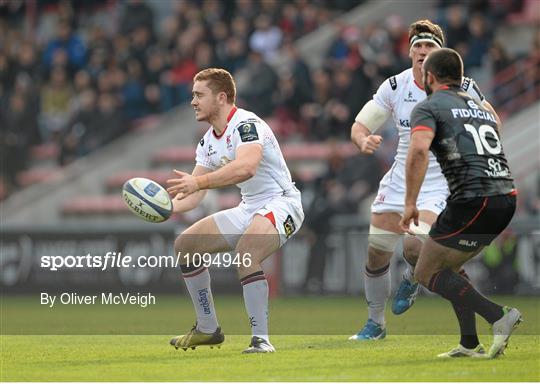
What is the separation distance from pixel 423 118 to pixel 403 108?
7.60 ft

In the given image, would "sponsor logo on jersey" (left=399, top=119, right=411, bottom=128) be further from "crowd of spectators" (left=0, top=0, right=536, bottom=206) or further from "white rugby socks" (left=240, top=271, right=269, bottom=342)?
"crowd of spectators" (left=0, top=0, right=536, bottom=206)

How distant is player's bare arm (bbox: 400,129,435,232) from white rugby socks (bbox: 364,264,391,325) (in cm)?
260

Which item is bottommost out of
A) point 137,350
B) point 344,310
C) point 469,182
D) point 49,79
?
point 344,310

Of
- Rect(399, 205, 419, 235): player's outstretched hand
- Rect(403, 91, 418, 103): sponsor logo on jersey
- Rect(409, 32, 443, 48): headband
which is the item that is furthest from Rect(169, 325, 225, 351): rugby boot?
Rect(409, 32, 443, 48): headband

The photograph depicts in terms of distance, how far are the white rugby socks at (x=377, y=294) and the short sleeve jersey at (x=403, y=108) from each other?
88cm

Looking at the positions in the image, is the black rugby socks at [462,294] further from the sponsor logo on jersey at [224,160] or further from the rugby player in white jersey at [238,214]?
the sponsor logo on jersey at [224,160]

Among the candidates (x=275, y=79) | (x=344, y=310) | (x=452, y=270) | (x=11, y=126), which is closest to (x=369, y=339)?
(x=452, y=270)

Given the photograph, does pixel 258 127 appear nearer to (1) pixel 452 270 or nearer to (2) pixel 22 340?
(1) pixel 452 270

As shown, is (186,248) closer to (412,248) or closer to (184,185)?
(184,185)

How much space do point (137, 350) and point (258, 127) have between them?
2210 millimetres

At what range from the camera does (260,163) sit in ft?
36.4

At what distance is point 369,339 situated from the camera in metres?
11.9

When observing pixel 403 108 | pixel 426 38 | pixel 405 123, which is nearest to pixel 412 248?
pixel 405 123

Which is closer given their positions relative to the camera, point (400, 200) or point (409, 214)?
point (409, 214)
